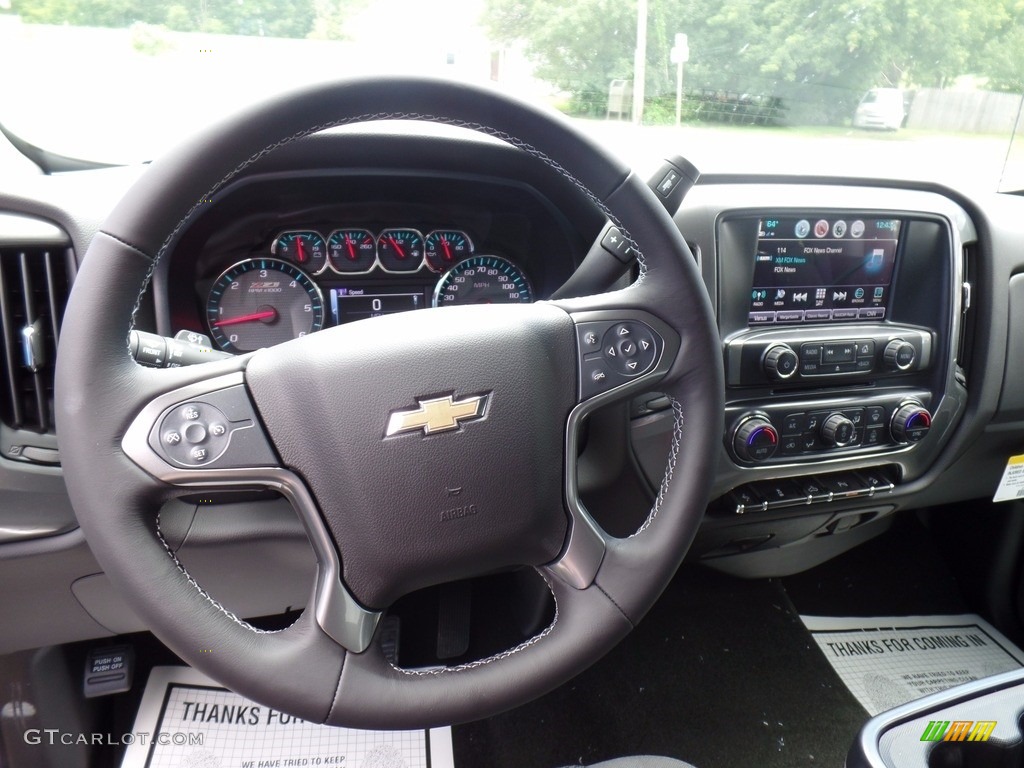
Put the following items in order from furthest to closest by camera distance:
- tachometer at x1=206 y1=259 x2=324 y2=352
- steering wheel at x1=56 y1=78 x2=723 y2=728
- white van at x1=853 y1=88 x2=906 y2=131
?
1. white van at x1=853 y1=88 x2=906 y2=131
2. tachometer at x1=206 y1=259 x2=324 y2=352
3. steering wheel at x1=56 y1=78 x2=723 y2=728

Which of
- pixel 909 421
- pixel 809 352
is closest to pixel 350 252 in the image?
pixel 809 352

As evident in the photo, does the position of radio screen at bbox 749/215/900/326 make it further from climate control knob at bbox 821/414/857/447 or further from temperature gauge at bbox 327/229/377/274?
temperature gauge at bbox 327/229/377/274

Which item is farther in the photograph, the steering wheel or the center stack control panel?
the center stack control panel

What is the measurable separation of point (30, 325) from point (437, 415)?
0.57 meters

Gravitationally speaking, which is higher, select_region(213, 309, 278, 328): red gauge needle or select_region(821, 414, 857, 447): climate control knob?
select_region(213, 309, 278, 328): red gauge needle

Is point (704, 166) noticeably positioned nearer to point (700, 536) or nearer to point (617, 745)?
point (700, 536)

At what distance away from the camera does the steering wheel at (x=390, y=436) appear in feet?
2.45

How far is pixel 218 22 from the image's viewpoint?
120cm

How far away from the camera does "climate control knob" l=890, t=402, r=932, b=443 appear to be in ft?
4.61

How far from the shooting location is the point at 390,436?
0.82 metres

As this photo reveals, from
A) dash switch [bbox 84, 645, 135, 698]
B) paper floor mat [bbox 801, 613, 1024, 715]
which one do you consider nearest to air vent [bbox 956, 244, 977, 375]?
paper floor mat [bbox 801, 613, 1024, 715]

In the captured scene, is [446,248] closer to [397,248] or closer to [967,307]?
[397,248]

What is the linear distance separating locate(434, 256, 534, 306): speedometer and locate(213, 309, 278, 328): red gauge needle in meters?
0.27

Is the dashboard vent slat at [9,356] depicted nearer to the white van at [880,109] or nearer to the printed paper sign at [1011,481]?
the white van at [880,109]
